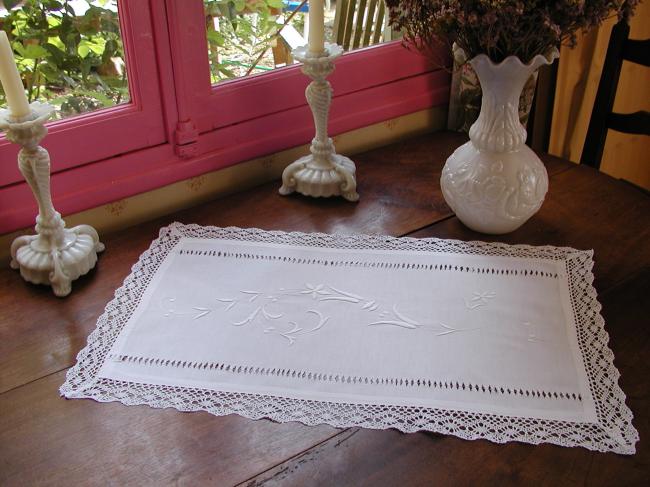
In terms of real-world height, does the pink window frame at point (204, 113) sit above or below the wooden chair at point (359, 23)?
below

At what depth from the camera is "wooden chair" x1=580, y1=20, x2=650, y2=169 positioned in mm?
1415

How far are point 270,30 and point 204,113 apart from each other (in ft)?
0.72

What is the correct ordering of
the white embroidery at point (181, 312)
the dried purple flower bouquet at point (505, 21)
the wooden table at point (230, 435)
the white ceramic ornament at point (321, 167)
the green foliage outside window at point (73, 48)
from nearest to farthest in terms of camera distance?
the wooden table at point (230, 435) < the dried purple flower bouquet at point (505, 21) < the white embroidery at point (181, 312) < the green foliage outside window at point (73, 48) < the white ceramic ornament at point (321, 167)

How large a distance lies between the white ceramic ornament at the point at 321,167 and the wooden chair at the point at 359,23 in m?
0.23

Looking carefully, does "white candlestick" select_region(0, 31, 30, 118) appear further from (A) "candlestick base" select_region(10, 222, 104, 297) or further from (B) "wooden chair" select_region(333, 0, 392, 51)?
(B) "wooden chair" select_region(333, 0, 392, 51)

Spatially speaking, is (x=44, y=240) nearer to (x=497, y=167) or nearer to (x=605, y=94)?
(x=497, y=167)

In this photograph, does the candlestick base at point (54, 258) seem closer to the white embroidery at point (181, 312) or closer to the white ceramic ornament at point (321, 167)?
the white embroidery at point (181, 312)

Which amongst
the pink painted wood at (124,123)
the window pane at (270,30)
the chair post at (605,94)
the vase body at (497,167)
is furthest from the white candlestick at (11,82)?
the chair post at (605,94)

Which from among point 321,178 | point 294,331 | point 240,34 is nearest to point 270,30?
point 240,34

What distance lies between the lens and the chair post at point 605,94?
1427mm

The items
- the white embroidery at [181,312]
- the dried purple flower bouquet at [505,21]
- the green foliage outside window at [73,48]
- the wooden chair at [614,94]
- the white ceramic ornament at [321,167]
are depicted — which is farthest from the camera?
the wooden chair at [614,94]

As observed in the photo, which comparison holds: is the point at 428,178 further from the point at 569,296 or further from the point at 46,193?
the point at 46,193

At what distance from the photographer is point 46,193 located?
3.54 feet

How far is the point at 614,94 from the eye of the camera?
57.2 inches
